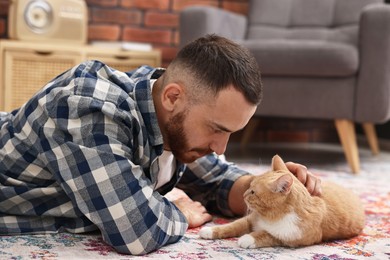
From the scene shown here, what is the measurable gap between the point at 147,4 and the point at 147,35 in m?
0.18

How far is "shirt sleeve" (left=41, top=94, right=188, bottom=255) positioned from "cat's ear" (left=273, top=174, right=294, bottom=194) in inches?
9.5

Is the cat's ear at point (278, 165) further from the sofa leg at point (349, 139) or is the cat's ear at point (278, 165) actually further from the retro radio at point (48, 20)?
the retro radio at point (48, 20)

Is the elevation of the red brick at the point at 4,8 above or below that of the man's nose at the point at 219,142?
above

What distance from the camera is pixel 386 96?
2.33 meters

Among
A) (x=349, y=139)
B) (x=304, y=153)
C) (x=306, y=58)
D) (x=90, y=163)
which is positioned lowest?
(x=304, y=153)

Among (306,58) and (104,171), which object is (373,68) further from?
(104,171)

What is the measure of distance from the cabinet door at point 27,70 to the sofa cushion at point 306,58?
97 centimetres

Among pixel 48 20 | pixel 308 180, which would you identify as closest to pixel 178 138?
pixel 308 180

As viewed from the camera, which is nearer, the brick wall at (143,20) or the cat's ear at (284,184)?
the cat's ear at (284,184)

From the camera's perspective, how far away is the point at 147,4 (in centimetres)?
326

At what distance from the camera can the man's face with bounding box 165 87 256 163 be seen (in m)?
1.05

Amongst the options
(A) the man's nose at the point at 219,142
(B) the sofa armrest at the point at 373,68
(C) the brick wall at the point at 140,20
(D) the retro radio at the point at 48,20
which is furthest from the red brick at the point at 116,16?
(A) the man's nose at the point at 219,142

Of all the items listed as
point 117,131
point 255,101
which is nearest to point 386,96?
Result: point 255,101

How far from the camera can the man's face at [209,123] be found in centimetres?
105
